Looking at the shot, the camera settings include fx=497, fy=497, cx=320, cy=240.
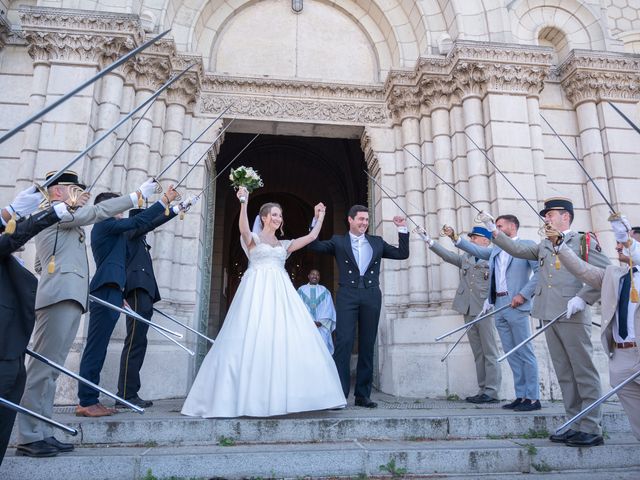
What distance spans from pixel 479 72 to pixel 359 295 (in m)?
5.19

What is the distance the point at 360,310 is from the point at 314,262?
47.9 ft

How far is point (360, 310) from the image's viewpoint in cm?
588

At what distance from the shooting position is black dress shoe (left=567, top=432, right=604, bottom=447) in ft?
14.3

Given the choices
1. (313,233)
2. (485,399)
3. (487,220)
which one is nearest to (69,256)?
(313,233)

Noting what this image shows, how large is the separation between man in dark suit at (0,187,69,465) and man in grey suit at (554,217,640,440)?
4.02 m

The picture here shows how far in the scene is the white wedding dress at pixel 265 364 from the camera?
4676 millimetres

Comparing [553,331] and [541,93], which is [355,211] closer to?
[553,331]

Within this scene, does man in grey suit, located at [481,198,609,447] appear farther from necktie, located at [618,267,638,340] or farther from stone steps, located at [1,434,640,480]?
necktie, located at [618,267,638,340]

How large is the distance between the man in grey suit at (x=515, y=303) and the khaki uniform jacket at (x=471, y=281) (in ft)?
0.80

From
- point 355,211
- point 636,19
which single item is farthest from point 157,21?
point 636,19

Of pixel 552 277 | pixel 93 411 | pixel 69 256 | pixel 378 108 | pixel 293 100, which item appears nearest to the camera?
pixel 69 256

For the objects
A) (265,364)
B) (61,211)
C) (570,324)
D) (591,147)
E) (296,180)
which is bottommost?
(265,364)

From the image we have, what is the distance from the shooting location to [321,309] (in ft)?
32.6

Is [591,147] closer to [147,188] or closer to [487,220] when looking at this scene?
[487,220]
